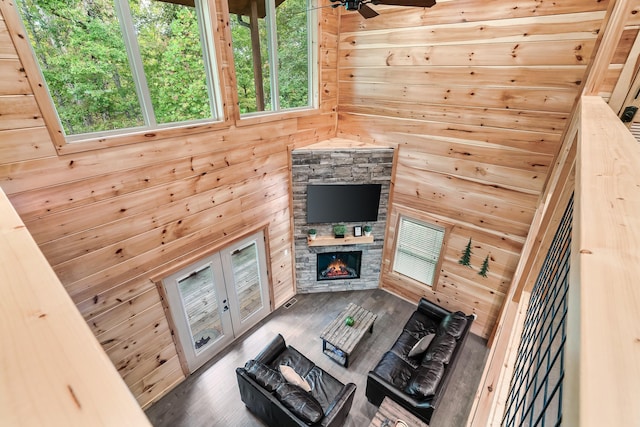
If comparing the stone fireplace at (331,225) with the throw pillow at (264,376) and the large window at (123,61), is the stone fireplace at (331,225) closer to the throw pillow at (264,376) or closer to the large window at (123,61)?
the large window at (123,61)

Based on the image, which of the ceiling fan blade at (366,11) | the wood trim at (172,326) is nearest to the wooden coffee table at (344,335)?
the wood trim at (172,326)

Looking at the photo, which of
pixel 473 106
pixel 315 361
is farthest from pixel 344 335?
pixel 473 106

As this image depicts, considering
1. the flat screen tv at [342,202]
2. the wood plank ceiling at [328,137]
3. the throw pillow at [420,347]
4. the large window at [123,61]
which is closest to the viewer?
the large window at [123,61]

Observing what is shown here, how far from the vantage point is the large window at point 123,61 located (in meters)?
2.58

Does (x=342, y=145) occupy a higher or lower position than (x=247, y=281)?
higher

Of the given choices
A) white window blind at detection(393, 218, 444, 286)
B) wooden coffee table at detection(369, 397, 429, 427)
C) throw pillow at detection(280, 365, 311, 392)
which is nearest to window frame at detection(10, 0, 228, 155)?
throw pillow at detection(280, 365, 311, 392)

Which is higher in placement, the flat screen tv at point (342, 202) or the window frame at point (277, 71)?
the window frame at point (277, 71)

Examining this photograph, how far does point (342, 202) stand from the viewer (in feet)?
16.8

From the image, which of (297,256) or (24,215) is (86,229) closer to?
(24,215)

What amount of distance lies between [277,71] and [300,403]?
173 inches

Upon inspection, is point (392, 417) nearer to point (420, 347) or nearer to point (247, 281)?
point (420, 347)

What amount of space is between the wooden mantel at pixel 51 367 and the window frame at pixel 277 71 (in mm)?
3508

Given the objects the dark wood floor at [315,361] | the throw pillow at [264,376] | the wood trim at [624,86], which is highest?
the wood trim at [624,86]

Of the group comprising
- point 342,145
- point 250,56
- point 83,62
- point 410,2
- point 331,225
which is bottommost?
point 331,225
